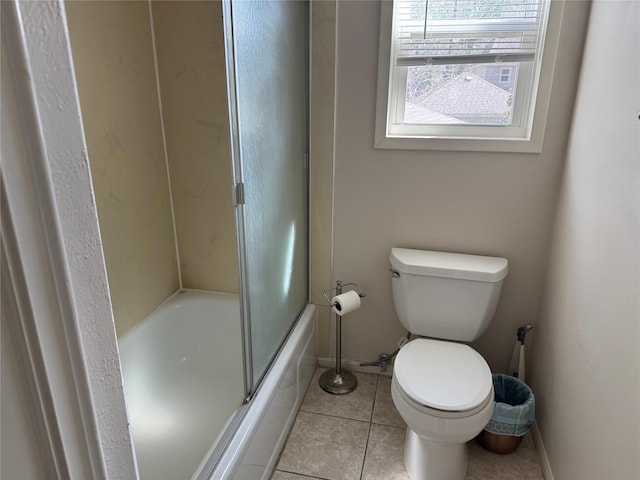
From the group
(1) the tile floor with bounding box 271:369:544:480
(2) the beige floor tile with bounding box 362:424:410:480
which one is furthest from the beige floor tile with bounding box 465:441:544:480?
(2) the beige floor tile with bounding box 362:424:410:480

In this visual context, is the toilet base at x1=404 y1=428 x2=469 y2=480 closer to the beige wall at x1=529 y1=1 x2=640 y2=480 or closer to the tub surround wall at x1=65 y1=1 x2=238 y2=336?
the beige wall at x1=529 y1=1 x2=640 y2=480

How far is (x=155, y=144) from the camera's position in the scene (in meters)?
2.14

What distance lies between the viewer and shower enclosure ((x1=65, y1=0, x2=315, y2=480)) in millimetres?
1473

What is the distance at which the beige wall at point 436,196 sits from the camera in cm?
183

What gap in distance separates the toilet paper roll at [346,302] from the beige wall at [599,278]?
816 millimetres

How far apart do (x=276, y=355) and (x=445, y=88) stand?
4.43ft

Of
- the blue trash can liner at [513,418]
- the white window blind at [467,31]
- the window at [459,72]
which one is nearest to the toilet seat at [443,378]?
the blue trash can liner at [513,418]

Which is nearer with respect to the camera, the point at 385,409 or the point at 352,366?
the point at 385,409

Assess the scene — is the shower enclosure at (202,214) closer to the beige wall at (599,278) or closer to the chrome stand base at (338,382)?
the chrome stand base at (338,382)

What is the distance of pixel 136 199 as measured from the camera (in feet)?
6.60

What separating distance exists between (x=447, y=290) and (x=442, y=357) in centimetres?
28

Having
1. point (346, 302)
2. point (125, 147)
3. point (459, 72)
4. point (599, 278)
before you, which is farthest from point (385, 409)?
point (125, 147)

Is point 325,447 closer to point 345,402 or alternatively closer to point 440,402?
point 345,402

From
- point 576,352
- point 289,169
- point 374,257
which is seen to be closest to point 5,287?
point 289,169
